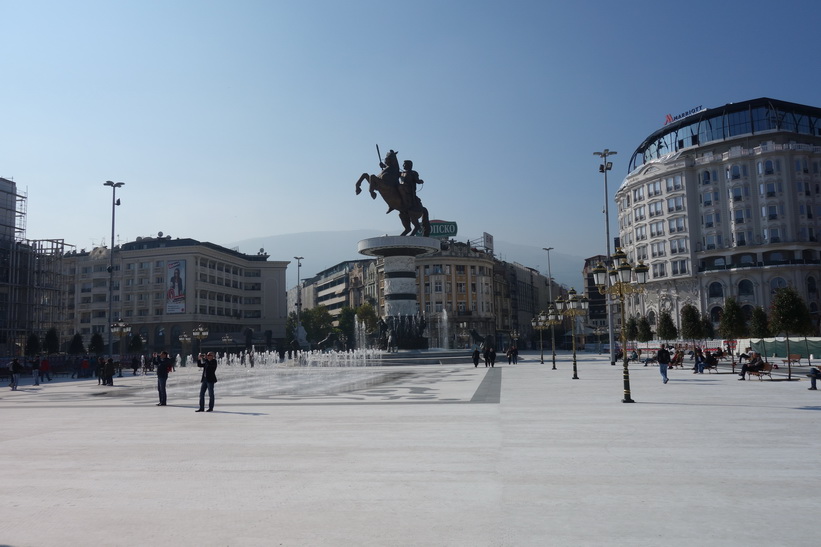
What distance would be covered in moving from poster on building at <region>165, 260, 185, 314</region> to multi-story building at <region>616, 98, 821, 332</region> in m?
68.0

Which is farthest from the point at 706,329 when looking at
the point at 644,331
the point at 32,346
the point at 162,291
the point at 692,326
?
the point at 162,291

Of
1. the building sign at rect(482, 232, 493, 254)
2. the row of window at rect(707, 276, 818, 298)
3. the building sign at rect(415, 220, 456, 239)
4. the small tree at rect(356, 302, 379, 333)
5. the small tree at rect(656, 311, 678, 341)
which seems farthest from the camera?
the building sign at rect(482, 232, 493, 254)

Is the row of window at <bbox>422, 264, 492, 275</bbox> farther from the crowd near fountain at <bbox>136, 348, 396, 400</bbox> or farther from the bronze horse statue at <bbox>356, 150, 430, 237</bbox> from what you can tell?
the bronze horse statue at <bbox>356, 150, 430, 237</bbox>

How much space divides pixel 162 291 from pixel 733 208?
82073mm

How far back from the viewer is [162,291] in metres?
94.2

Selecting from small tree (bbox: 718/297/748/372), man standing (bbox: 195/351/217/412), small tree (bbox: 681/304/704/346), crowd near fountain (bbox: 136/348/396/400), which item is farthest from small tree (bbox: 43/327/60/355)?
small tree (bbox: 718/297/748/372)

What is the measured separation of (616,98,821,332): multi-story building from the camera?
80562 millimetres

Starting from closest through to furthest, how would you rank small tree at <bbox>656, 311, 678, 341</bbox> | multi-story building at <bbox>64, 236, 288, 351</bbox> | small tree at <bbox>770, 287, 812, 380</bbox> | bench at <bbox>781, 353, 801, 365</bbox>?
bench at <bbox>781, 353, 801, 365</bbox>, small tree at <bbox>770, 287, 812, 380</bbox>, small tree at <bbox>656, 311, 678, 341</bbox>, multi-story building at <bbox>64, 236, 288, 351</bbox>

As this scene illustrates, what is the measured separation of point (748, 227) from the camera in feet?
272

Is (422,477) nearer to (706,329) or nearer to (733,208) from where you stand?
(706,329)

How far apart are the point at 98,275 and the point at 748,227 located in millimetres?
95261

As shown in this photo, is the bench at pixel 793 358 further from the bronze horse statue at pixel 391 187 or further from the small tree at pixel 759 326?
the bronze horse statue at pixel 391 187

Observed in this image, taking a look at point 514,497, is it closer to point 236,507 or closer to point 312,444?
point 236,507

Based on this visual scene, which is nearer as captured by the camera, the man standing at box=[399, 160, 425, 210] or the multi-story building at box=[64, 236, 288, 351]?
the man standing at box=[399, 160, 425, 210]
